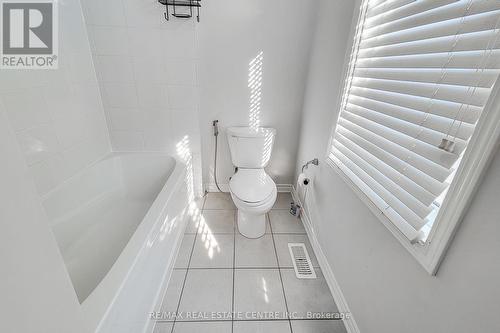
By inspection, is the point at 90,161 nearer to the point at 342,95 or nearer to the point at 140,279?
the point at 140,279

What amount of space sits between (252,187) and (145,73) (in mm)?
1280

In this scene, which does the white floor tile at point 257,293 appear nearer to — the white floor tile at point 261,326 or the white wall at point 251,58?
the white floor tile at point 261,326

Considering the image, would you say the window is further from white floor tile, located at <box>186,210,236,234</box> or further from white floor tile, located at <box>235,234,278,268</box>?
white floor tile, located at <box>186,210,236,234</box>

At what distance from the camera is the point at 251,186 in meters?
1.73

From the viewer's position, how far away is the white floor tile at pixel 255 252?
1573mm

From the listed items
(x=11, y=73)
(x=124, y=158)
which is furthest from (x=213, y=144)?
(x=11, y=73)

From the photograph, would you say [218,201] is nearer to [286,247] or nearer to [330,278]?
[286,247]

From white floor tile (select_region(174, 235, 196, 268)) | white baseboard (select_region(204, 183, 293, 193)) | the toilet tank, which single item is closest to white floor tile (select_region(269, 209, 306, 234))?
white baseboard (select_region(204, 183, 293, 193))

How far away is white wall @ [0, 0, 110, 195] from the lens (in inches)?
46.6

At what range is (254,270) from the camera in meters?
1.52

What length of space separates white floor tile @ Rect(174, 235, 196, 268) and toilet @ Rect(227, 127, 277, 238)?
1.38 ft

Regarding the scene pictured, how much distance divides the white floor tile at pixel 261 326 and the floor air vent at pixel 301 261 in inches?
13.3

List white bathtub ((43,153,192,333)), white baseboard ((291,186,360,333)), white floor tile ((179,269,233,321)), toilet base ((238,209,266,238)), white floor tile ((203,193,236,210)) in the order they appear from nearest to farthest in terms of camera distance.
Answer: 1. white bathtub ((43,153,192,333))
2. white baseboard ((291,186,360,333))
3. white floor tile ((179,269,233,321))
4. toilet base ((238,209,266,238))
5. white floor tile ((203,193,236,210))

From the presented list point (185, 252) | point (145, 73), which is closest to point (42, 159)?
point (145, 73)
